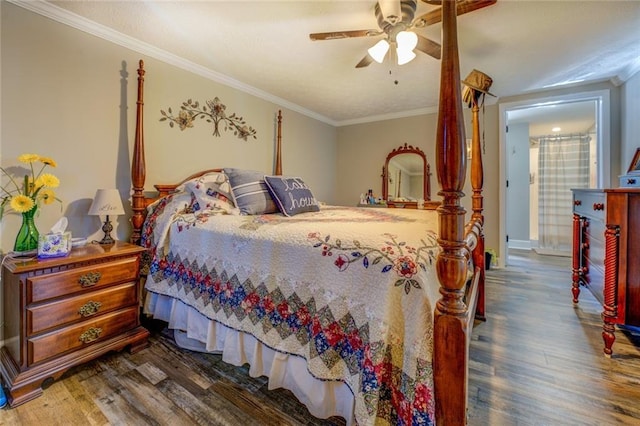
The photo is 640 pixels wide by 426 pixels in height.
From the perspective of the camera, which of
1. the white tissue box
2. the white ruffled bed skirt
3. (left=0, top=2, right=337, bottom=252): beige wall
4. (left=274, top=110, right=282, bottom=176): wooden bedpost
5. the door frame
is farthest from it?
(left=274, top=110, right=282, bottom=176): wooden bedpost

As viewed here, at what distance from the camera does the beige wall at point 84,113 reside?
5.59 ft

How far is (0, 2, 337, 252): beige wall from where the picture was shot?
5.59 ft

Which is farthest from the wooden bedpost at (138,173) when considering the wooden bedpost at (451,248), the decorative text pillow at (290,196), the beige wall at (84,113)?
the wooden bedpost at (451,248)

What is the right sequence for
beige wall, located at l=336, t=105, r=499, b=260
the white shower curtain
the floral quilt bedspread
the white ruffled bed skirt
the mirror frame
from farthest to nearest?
the white shower curtain
the mirror frame
beige wall, located at l=336, t=105, r=499, b=260
the white ruffled bed skirt
the floral quilt bedspread

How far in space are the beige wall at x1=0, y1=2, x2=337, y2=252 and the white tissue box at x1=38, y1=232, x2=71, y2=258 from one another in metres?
0.47

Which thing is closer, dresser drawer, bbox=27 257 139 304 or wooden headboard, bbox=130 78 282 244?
dresser drawer, bbox=27 257 139 304

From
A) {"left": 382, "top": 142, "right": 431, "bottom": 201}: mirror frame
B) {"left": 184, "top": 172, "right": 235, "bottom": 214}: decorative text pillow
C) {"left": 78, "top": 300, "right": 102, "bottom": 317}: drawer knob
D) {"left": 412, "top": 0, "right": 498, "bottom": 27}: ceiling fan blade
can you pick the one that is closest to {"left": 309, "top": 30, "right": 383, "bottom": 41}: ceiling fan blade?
{"left": 412, "top": 0, "right": 498, "bottom": 27}: ceiling fan blade

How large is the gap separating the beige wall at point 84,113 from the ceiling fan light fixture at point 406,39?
6.42 feet

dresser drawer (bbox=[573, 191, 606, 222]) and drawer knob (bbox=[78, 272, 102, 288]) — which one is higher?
dresser drawer (bbox=[573, 191, 606, 222])

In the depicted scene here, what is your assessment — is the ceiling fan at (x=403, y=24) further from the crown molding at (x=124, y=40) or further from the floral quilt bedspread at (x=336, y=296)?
the crown molding at (x=124, y=40)

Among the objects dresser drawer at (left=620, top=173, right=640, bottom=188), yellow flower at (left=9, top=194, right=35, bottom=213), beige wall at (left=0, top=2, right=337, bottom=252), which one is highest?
beige wall at (left=0, top=2, right=337, bottom=252)

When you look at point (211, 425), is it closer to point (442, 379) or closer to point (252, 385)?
point (252, 385)

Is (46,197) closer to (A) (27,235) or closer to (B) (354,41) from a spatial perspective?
(A) (27,235)

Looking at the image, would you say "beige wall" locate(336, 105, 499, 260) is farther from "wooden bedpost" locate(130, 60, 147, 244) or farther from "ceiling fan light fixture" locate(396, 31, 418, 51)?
"wooden bedpost" locate(130, 60, 147, 244)
